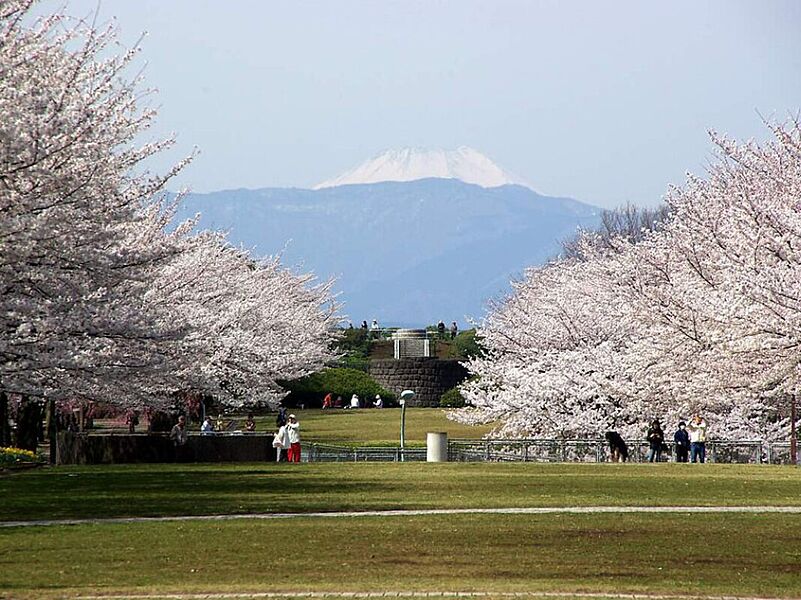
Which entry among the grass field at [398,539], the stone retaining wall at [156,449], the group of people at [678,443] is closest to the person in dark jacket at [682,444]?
the group of people at [678,443]

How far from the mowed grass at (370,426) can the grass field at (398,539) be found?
911 inches

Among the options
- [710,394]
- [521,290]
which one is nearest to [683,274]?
[710,394]

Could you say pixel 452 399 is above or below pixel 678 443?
above

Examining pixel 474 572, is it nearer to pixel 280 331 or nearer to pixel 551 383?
pixel 551 383

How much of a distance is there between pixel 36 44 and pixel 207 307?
2625cm

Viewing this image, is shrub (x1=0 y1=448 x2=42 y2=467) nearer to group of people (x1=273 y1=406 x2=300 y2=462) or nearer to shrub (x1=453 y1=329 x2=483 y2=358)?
group of people (x1=273 y1=406 x2=300 y2=462)

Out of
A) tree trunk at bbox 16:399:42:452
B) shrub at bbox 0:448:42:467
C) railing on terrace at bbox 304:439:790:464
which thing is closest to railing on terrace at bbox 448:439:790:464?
railing on terrace at bbox 304:439:790:464

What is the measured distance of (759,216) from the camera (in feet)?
108

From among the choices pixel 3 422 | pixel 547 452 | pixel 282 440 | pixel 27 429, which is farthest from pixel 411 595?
pixel 3 422

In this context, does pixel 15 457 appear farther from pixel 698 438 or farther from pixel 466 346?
pixel 466 346

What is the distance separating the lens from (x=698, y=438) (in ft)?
131

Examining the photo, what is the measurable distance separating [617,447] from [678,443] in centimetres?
190

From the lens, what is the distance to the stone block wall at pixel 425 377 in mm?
86875

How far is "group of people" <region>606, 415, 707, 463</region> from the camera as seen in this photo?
132 ft
